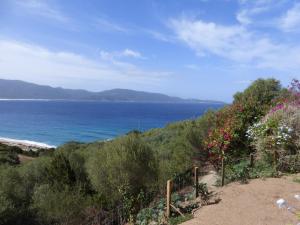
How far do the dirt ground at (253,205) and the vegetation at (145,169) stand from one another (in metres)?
0.58

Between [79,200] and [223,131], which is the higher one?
[223,131]

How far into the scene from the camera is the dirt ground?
4.74m

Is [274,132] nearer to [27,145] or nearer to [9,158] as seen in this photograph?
[9,158]

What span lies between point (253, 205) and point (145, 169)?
15.8 feet

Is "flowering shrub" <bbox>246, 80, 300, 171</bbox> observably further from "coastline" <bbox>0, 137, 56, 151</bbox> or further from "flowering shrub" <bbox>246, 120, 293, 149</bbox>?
"coastline" <bbox>0, 137, 56, 151</bbox>

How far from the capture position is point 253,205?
5395 millimetres

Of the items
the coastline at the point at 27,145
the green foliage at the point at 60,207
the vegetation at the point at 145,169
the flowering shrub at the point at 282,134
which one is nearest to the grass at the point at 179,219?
the vegetation at the point at 145,169

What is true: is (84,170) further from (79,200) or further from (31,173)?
(79,200)

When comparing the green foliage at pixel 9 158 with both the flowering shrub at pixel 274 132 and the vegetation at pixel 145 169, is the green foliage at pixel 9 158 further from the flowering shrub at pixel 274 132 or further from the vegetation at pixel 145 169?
the flowering shrub at pixel 274 132

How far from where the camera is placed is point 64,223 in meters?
8.20

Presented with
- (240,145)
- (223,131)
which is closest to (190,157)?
(240,145)

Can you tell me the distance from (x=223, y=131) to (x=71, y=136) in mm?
47211

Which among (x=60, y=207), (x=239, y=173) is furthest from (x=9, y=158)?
(x=239, y=173)

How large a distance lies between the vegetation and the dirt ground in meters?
0.58
